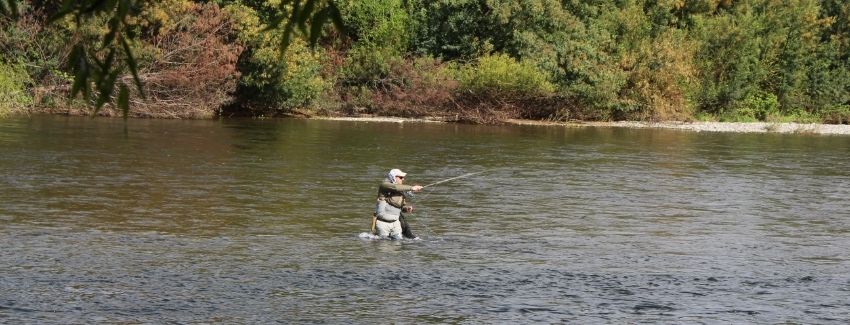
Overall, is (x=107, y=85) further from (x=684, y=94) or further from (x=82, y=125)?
(x=684, y=94)

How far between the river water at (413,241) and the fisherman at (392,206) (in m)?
0.29

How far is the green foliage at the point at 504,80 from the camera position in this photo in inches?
2534

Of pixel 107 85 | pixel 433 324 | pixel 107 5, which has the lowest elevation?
pixel 433 324

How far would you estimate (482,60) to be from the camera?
66.2 m

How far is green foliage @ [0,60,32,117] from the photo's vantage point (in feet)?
159

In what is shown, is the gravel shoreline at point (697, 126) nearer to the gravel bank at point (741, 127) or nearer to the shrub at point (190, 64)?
the gravel bank at point (741, 127)

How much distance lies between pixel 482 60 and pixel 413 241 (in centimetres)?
4482

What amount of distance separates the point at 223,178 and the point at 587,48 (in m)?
36.1

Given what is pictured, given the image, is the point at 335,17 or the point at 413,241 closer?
the point at 335,17

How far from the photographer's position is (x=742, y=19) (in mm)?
73188

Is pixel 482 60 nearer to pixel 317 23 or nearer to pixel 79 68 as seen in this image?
pixel 317 23

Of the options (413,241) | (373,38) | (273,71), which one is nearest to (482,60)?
(373,38)

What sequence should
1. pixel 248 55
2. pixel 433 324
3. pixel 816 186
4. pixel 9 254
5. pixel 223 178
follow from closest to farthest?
pixel 433 324 → pixel 9 254 → pixel 223 178 → pixel 816 186 → pixel 248 55

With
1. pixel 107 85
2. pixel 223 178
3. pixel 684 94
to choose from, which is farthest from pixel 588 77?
pixel 107 85
